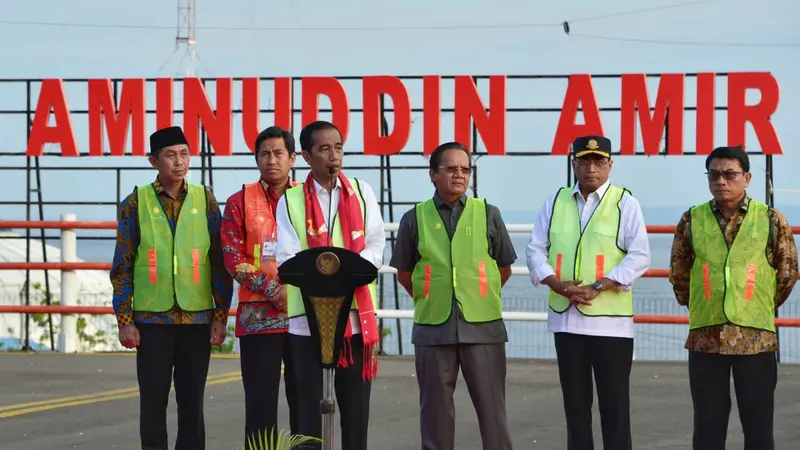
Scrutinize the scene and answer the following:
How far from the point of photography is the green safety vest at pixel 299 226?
22.9 feet

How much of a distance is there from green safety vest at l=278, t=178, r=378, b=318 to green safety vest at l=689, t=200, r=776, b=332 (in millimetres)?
1751

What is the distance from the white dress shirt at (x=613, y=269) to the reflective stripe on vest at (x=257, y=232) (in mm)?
1339

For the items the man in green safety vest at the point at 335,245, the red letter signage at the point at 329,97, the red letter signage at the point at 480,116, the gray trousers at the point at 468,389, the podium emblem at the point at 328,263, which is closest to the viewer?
the podium emblem at the point at 328,263

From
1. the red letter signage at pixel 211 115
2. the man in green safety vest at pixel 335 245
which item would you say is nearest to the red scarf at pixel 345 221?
the man in green safety vest at pixel 335 245

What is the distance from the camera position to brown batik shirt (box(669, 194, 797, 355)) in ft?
24.6

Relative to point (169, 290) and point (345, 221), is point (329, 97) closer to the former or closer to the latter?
point (169, 290)

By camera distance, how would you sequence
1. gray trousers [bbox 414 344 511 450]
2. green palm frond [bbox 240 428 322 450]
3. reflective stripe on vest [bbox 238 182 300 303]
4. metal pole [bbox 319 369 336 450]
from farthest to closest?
reflective stripe on vest [bbox 238 182 300 303] → gray trousers [bbox 414 344 511 450] → green palm frond [bbox 240 428 322 450] → metal pole [bbox 319 369 336 450]

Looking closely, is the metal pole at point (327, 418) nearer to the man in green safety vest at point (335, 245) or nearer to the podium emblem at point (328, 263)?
the podium emblem at point (328, 263)

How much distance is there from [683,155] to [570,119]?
1.48 metres

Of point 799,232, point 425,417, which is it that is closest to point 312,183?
point 425,417

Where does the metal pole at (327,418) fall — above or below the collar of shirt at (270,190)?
below

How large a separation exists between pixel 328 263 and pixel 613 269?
218cm

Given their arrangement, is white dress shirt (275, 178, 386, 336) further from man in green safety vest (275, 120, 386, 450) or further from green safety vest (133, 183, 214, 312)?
green safety vest (133, 183, 214, 312)

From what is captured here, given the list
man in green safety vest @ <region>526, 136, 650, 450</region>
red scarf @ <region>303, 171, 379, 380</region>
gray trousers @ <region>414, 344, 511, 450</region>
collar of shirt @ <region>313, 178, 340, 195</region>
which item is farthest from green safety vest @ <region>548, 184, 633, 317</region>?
collar of shirt @ <region>313, 178, 340, 195</region>
